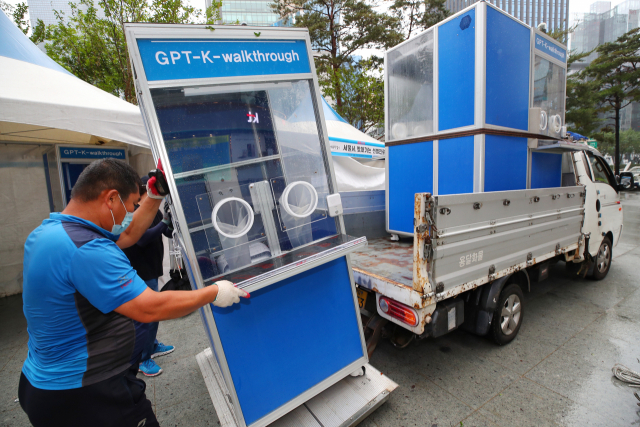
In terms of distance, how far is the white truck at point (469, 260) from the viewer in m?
2.24

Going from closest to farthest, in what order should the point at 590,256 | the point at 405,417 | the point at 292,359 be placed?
the point at 292,359
the point at 405,417
the point at 590,256

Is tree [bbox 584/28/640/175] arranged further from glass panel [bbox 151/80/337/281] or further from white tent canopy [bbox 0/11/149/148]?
white tent canopy [bbox 0/11/149/148]

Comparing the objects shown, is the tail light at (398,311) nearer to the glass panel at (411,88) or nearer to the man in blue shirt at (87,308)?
the man in blue shirt at (87,308)

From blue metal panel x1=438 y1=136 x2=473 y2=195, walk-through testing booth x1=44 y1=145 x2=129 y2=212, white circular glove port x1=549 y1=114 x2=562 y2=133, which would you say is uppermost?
walk-through testing booth x1=44 y1=145 x2=129 y2=212

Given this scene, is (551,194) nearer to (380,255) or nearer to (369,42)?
(380,255)

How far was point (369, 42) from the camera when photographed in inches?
488

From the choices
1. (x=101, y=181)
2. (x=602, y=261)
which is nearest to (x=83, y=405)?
(x=101, y=181)

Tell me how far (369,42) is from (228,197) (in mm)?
12856

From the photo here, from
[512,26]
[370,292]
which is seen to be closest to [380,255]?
[370,292]

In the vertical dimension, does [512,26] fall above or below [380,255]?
above

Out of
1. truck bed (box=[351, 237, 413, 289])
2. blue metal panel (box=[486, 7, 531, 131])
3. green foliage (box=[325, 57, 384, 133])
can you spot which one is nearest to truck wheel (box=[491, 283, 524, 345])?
truck bed (box=[351, 237, 413, 289])

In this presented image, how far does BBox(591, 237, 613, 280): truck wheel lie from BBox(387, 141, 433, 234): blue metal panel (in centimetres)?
329

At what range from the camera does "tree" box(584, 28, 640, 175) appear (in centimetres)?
2056

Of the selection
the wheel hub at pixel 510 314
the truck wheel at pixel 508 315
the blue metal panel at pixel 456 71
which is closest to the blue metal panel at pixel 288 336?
the truck wheel at pixel 508 315
